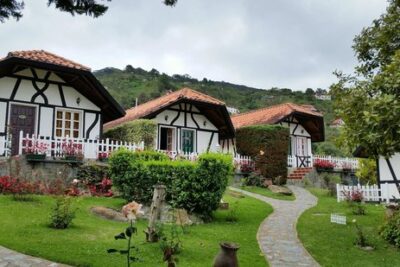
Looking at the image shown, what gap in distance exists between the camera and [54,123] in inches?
706

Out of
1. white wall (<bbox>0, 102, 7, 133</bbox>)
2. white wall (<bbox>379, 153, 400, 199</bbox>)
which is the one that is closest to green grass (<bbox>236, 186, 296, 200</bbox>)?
white wall (<bbox>379, 153, 400, 199</bbox>)

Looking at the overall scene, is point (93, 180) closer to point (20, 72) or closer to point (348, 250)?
point (20, 72)

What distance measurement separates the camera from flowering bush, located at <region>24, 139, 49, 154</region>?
14.3 metres

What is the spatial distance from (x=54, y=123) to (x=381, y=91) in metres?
13.0

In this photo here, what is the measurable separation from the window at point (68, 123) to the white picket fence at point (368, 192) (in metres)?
11.1

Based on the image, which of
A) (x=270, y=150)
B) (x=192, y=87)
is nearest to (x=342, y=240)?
(x=270, y=150)

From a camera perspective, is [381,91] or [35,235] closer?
[35,235]

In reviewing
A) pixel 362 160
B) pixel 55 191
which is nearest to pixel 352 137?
pixel 55 191

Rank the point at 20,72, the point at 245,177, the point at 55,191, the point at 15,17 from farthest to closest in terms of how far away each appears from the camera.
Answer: the point at 245,177 → the point at 20,72 → the point at 55,191 → the point at 15,17

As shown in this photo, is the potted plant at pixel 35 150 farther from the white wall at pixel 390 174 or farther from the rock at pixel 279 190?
the white wall at pixel 390 174

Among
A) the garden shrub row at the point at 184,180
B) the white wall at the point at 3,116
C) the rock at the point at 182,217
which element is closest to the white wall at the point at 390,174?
the garden shrub row at the point at 184,180

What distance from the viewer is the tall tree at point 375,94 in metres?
8.20

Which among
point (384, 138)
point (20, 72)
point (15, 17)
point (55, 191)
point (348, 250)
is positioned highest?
point (20, 72)

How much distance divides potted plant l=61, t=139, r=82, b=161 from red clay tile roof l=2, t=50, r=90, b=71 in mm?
3202
